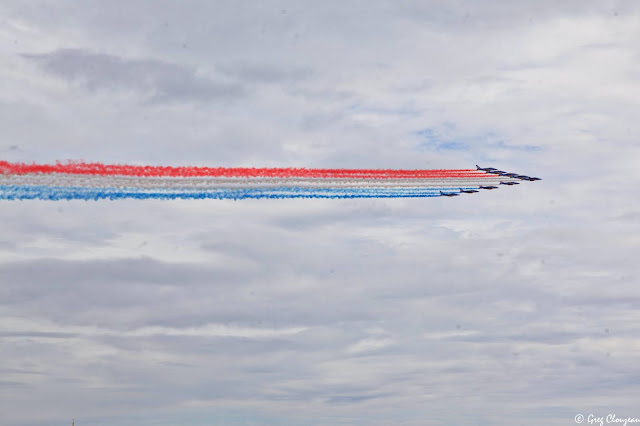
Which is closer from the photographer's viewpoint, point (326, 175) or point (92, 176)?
point (92, 176)

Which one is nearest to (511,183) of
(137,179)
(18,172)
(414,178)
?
(414,178)

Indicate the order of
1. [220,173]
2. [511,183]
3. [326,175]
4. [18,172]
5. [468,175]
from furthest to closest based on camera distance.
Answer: [511,183] → [468,175] → [326,175] → [220,173] → [18,172]

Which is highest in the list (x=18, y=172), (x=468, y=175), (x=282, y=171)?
(x=468, y=175)

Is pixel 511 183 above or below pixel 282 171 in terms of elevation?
above

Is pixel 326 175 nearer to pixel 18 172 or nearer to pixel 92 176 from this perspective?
pixel 92 176

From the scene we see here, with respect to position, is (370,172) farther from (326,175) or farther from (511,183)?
(511,183)

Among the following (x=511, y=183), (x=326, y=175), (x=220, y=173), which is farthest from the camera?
(x=511, y=183)

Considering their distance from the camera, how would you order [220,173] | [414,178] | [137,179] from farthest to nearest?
[414,178] < [220,173] < [137,179]

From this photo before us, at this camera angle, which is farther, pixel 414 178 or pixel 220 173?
pixel 414 178

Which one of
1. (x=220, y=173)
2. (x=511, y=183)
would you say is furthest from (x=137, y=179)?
(x=511, y=183)
